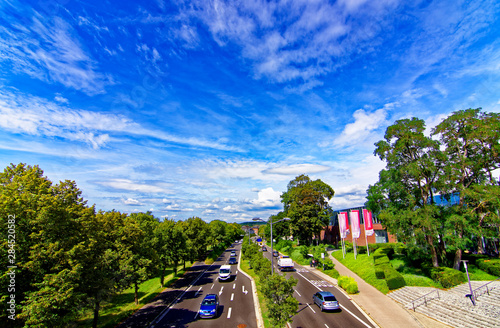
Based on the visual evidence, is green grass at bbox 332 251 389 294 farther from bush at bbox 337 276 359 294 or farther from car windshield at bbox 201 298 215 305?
car windshield at bbox 201 298 215 305

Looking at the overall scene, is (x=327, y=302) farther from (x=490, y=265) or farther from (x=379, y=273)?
(x=490, y=265)

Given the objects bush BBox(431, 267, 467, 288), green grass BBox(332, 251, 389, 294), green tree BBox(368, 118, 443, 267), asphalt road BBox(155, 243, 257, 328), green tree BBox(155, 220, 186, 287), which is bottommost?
asphalt road BBox(155, 243, 257, 328)

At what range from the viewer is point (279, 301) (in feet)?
59.2

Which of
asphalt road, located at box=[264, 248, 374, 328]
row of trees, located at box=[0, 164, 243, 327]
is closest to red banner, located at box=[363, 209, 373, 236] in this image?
asphalt road, located at box=[264, 248, 374, 328]

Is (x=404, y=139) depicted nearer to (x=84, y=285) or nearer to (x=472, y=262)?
(x=472, y=262)

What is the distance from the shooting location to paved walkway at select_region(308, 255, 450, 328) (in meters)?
19.5

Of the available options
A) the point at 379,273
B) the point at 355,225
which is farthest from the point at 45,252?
the point at 355,225

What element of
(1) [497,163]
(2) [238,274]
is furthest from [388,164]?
(2) [238,274]

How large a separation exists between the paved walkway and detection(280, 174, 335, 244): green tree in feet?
100.0

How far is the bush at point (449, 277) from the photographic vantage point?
2625 centimetres

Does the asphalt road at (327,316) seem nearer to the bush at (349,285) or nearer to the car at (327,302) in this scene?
the car at (327,302)

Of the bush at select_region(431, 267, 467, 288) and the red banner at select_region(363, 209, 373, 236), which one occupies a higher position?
the red banner at select_region(363, 209, 373, 236)

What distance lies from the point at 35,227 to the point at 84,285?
16.3 feet

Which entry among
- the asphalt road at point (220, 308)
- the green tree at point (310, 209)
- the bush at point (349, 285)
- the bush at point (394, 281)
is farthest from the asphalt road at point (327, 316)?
the green tree at point (310, 209)
